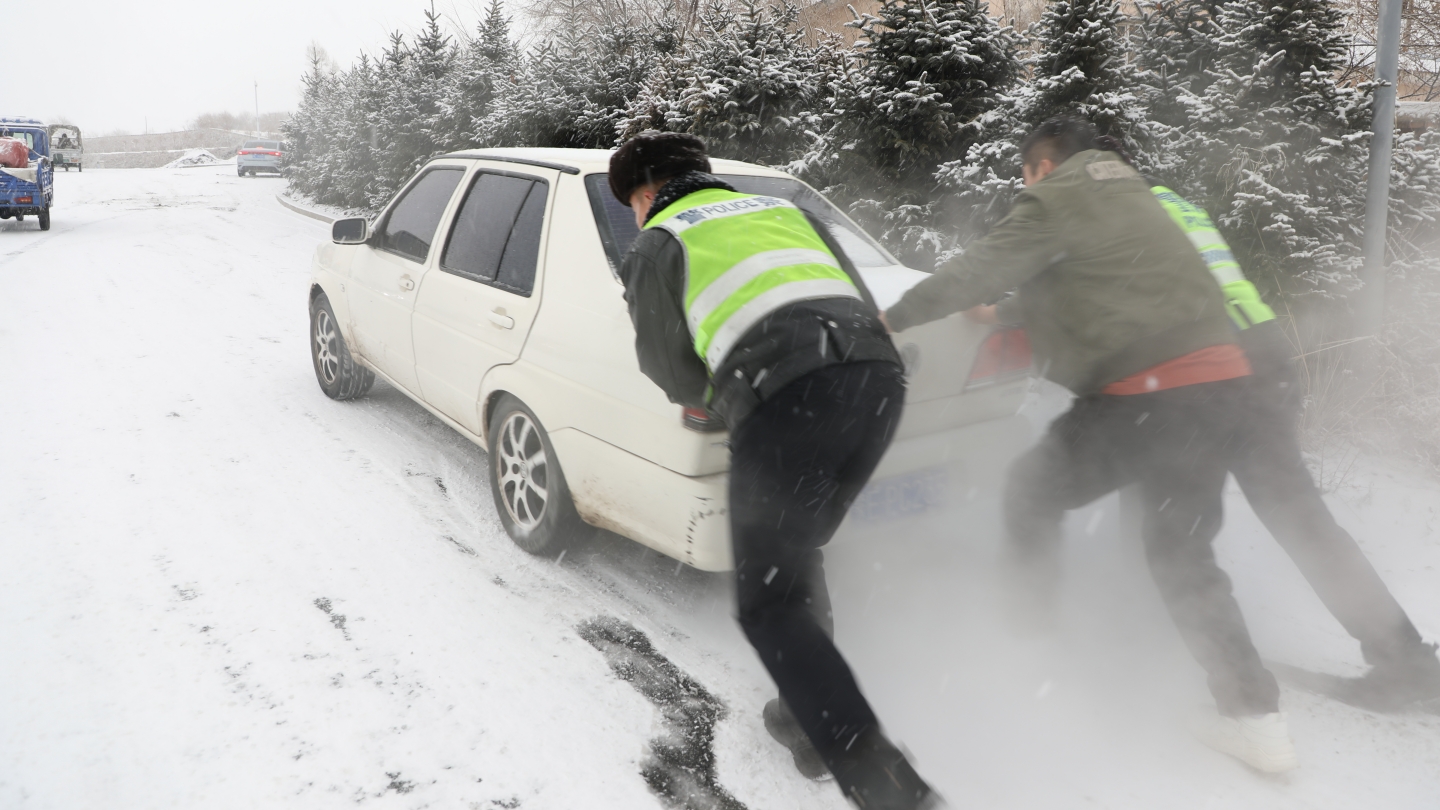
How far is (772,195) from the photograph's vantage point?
377 cm

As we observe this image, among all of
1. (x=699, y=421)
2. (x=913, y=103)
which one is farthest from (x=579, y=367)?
(x=913, y=103)

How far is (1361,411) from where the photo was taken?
466cm

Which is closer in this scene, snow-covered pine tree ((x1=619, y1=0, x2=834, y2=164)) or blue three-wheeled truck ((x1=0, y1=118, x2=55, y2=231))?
snow-covered pine tree ((x1=619, y1=0, x2=834, y2=164))

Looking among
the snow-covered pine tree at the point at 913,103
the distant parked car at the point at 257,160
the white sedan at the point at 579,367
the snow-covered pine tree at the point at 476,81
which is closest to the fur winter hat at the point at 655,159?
the white sedan at the point at 579,367

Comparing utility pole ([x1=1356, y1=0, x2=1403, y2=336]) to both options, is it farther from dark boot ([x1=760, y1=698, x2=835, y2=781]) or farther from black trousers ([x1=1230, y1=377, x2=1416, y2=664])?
dark boot ([x1=760, y1=698, x2=835, y2=781])

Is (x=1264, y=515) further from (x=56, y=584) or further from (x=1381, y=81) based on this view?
(x=56, y=584)

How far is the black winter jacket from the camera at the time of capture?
1.98m

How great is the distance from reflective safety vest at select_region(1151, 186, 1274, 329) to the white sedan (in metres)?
0.61

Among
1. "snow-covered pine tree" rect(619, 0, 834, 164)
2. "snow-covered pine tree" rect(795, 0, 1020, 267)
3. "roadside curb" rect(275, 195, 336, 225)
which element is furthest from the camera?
"roadside curb" rect(275, 195, 336, 225)

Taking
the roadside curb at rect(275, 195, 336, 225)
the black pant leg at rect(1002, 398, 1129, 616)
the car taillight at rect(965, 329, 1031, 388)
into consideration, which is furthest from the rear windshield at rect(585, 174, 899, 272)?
the roadside curb at rect(275, 195, 336, 225)

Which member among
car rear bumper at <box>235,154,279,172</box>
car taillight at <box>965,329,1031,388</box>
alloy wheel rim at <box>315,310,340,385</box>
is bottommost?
alloy wheel rim at <box>315,310,340,385</box>

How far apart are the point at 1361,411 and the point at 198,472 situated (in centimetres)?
618

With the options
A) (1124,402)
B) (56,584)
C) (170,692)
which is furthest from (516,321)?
(1124,402)

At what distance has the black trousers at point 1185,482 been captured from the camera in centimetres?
236
